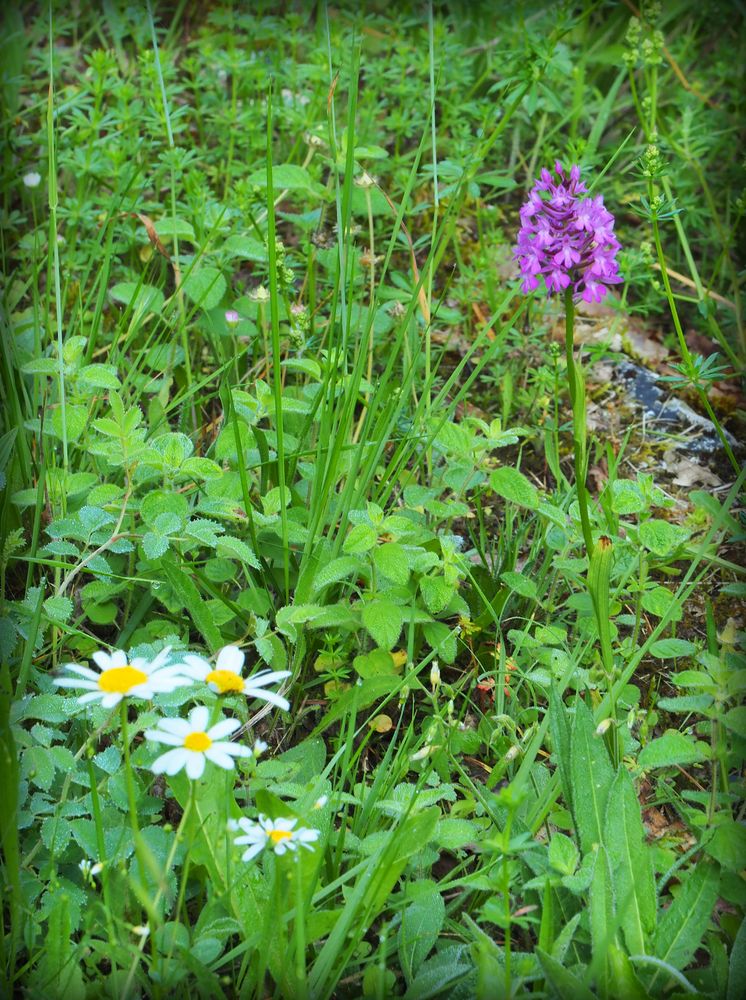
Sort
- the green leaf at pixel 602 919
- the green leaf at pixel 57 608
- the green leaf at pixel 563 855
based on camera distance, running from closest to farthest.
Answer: the green leaf at pixel 602 919, the green leaf at pixel 563 855, the green leaf at pixel 57 608

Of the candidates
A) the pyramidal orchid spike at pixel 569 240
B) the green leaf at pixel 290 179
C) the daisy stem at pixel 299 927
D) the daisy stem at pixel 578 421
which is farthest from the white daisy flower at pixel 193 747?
the green leaf at pixel 290 179

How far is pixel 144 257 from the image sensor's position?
2711 mm

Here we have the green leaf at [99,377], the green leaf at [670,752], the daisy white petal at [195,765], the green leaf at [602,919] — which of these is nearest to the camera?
the daisy white petal at [195,765]

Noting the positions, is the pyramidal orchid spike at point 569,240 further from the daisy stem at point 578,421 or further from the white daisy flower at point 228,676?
the white daisy flower at point 228,676

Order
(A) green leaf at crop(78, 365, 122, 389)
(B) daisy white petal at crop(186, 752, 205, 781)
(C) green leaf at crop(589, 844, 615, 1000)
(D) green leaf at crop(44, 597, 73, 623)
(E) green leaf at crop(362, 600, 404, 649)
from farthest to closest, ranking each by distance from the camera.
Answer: (A) green leaf at crop(78, 365, 122, 389)
(E) green leaf at crop(362, 600, 404, 649)
(D) green leaf at crop(44, 597, 73, 623)
(C) green leaf at crop(589, 844, 615, 1000)
(B) daisy white petal at crop(186, 752, 205, 781)

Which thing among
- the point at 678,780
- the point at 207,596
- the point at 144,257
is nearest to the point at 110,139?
the point at 144,257

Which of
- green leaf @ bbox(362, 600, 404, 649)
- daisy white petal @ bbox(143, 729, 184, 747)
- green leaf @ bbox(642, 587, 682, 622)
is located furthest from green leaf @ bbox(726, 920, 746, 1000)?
daisy white petal @ bbox(143, 729, 184, 747)

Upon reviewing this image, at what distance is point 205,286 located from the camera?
7.42 feet

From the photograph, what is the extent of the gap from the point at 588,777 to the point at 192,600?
0.71 metres

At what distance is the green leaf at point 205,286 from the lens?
2.24 m

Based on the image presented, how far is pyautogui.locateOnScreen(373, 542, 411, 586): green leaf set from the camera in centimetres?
159

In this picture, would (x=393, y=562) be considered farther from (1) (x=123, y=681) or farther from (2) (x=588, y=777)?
(1) (x=123, y=681)

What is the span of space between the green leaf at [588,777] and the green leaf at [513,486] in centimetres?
45

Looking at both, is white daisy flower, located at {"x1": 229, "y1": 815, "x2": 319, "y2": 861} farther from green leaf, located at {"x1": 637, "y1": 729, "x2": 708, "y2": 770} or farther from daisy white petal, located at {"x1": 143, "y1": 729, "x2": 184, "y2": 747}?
green leaf, located at {"x1": 637, "y1": 729, "x2": 708, "y2": 770}
